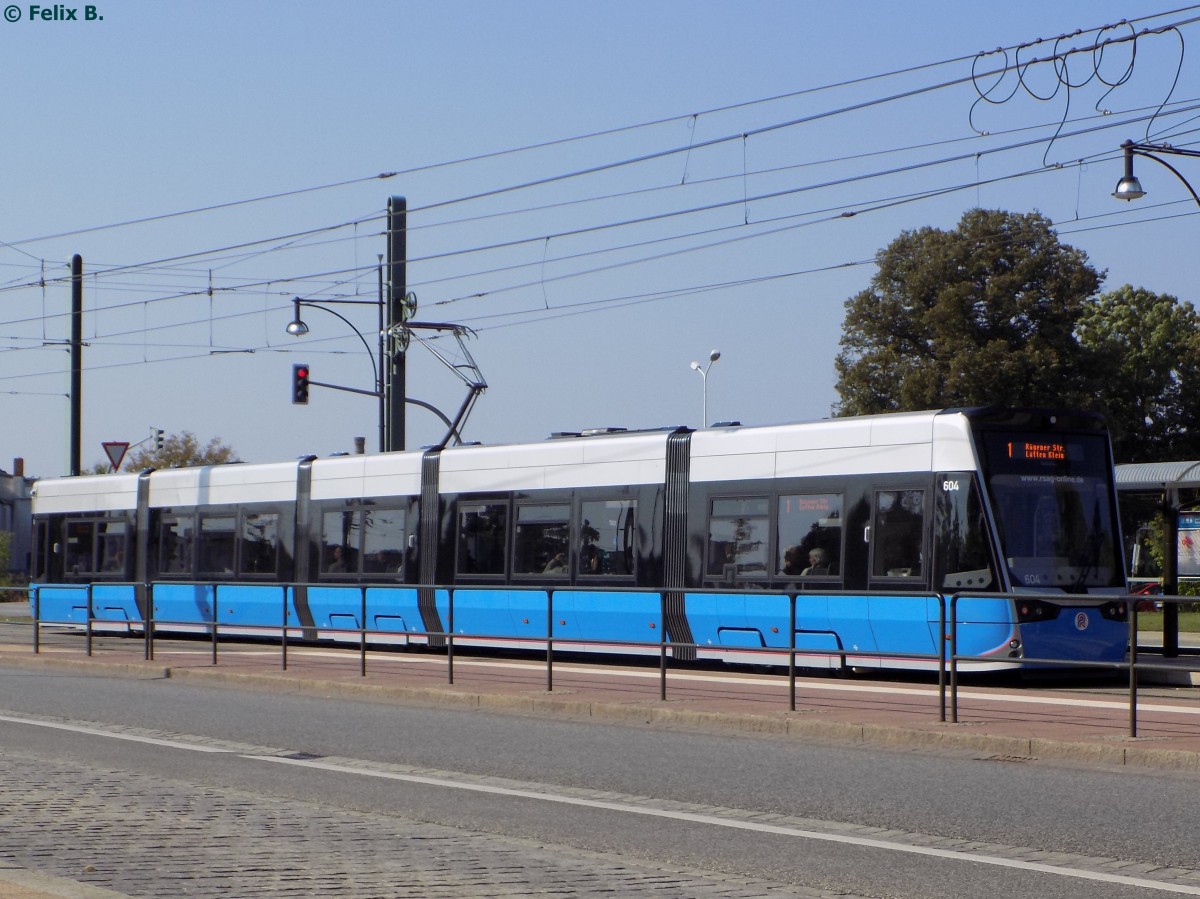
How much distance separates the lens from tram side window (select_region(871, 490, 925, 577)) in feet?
59.7

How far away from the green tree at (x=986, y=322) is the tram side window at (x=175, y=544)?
30.9 metres

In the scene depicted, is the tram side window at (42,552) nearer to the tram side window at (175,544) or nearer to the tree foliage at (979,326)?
the tram side window at (175,544)

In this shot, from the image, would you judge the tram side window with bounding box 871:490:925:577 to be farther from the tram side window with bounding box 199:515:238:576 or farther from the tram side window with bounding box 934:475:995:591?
the tram side window with bounding box 199:515:238:576

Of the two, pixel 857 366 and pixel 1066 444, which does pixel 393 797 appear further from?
pixel 857 366

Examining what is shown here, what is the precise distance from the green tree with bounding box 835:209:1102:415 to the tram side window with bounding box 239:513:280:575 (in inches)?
1236

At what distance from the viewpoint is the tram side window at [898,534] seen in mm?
18188

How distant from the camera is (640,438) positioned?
2184 cm

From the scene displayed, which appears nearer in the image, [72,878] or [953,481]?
[72,878]

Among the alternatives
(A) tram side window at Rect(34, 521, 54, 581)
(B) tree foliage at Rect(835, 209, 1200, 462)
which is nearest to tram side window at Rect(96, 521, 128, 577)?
(A) tram side window at Rect(34, 521, 54, 581)

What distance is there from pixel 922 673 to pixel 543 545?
20.0 feet

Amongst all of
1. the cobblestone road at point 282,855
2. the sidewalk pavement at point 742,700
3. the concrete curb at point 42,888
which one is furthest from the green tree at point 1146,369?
the concrete curb at point 42,888

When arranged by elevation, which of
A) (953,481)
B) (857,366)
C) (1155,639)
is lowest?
(1155,639)

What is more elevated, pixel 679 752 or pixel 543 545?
pixel 543 545

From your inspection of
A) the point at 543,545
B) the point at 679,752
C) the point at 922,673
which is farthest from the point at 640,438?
the point at 679,752
